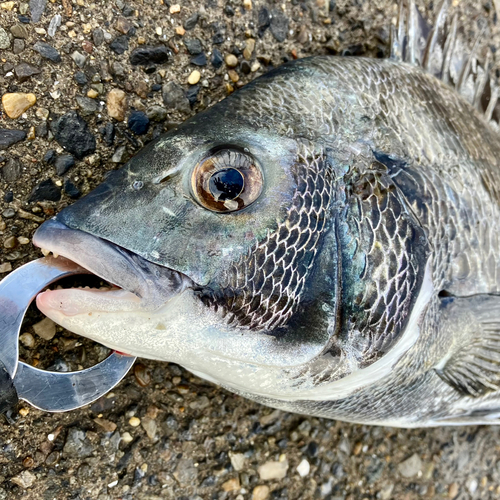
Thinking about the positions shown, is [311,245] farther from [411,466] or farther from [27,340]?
[411,466]

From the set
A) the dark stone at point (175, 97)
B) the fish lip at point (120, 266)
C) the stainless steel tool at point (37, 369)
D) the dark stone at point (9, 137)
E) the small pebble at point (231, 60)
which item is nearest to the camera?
the fish lip at point (120, 266)

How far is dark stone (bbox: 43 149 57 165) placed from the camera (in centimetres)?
167

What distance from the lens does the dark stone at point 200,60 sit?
1933 mm

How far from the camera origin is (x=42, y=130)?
65.9 inches

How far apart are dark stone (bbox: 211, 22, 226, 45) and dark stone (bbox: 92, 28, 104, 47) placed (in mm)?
453

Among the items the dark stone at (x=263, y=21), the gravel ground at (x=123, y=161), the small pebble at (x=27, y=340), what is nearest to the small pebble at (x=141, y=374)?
the gravel ground at (x=123, y=161)

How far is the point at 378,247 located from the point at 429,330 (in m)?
0.46

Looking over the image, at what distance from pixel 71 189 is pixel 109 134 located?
252 mm

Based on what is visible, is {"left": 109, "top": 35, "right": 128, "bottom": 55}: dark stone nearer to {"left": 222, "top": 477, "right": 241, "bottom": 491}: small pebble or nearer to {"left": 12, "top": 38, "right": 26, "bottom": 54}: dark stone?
{"left": 12, "top": 38, "right": 26, "bottom": 54}: dark stone

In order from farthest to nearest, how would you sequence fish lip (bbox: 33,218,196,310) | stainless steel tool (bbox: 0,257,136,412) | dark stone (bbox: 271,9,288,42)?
dark stone (bbox: 271,9,288,42), stainless steel tool (bbox: 0,257,136,412), fish lip (bbox: 33,218,196,310)

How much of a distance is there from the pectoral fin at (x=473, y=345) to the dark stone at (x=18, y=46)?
5.80ft

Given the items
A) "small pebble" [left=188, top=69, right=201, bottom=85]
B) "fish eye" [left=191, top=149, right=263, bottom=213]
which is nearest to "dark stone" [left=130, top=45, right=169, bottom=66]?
"small pebble" [left=188, top=69, right=201, bottom=85]

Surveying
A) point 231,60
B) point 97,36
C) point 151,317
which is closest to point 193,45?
point 231,60

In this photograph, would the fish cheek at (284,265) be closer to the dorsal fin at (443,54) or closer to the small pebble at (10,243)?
the small pebble at (10,243)
